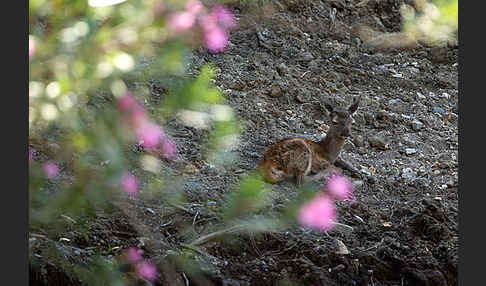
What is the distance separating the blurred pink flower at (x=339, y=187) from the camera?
4973 mm

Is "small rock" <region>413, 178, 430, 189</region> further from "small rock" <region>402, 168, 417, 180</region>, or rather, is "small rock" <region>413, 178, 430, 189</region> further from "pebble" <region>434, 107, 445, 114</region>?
"pebble" <region>434, 107, 445, 114</region>

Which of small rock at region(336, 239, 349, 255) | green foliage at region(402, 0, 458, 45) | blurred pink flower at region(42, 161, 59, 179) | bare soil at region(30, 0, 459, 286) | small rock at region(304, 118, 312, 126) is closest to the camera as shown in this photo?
blurred pink flower at region(42, 161, 59, 179)

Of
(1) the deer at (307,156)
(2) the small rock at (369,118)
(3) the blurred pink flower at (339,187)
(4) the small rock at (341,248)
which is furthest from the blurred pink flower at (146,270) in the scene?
(2) the small rock at (369,118)

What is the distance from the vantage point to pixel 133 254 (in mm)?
3457

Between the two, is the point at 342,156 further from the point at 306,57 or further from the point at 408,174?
the point at 306,57

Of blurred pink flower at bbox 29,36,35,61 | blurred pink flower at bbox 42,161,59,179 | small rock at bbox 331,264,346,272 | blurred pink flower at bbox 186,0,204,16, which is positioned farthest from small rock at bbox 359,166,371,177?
blurred pink flower at bbox 29,36,35,61

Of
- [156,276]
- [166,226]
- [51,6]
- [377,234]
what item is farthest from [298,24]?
[51,6]

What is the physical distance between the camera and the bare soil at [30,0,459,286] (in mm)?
3863

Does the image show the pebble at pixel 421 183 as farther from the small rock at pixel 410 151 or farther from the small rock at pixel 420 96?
the small rock at pixel 420 96

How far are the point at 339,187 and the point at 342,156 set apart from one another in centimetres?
57

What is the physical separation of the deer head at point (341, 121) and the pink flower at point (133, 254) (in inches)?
80.7

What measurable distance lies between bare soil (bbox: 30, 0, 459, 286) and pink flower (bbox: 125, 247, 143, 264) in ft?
0.24

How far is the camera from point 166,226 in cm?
402

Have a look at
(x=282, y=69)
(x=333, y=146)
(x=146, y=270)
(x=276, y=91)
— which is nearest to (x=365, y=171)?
(x=333, y=146)
